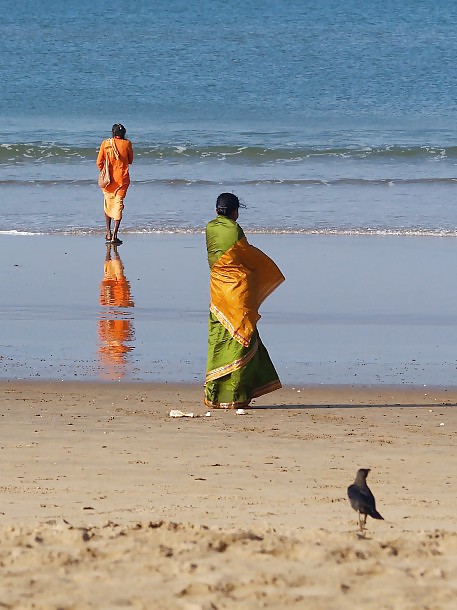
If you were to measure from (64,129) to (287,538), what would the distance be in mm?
24629

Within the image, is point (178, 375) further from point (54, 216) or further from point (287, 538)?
point (54, 216)

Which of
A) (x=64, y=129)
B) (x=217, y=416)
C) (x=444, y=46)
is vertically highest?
(x=444, y=46)

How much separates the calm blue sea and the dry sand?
25.1 feet

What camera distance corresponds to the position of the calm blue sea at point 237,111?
16.7 meters

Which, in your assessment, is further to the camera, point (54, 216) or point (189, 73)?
point (189, 73)

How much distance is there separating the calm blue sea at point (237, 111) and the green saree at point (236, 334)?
7.43 m

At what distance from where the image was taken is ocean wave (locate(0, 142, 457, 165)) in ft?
74.5

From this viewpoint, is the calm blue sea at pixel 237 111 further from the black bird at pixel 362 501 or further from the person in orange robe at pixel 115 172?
the black bird at pixel 362 501

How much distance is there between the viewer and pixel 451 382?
25.9 ft

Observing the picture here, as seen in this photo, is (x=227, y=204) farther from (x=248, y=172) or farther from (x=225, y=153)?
(x=225, y=153)

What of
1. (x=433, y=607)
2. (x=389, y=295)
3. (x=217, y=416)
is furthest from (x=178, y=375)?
(x=433, y=607)

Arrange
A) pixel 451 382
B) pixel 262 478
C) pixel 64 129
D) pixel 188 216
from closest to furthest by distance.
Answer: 1. pixel 262 478
2. pixel 451 382
3. pixel 188 216
4. pixel 64 129

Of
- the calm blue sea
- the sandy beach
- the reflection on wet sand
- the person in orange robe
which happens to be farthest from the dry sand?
the calm blue sea

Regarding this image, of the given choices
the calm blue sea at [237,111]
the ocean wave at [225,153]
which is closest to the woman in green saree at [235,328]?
the calm blue sea at [237,111]
